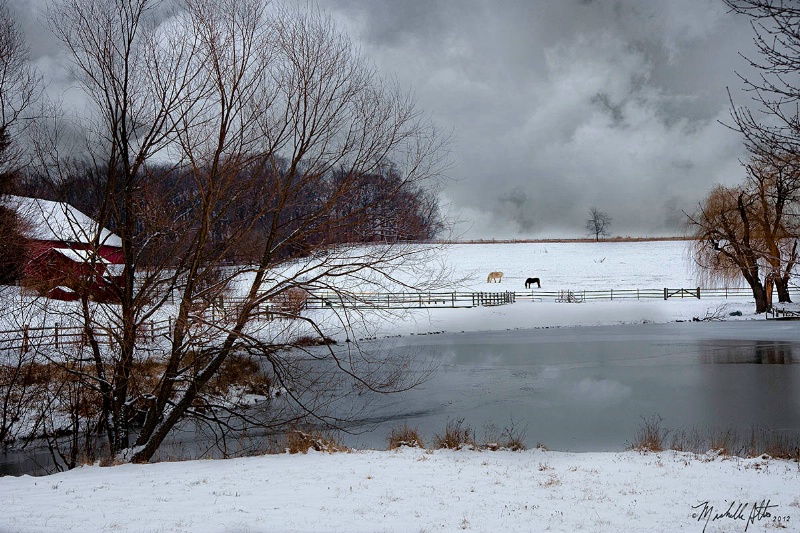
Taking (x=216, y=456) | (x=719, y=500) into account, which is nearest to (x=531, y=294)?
(x=216, y=456)

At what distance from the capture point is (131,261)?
9.91 meters

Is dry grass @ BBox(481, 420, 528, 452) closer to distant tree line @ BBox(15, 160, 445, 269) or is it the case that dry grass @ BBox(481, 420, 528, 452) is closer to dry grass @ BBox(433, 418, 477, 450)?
dry grass @ BBox(433, 418, 477, 450)

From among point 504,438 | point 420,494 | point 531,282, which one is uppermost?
point 531,282

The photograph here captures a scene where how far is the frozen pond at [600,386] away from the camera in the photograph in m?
12.8

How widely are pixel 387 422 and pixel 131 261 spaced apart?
20.7 ft

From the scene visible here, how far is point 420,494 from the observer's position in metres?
6.71

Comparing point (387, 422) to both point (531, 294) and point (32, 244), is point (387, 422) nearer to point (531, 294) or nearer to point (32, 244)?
point (32, 244)

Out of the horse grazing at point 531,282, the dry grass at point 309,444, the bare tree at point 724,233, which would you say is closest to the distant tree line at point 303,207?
the dry grass at point 309,444

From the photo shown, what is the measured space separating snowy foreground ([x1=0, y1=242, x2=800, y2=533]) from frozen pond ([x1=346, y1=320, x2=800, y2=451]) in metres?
2.74

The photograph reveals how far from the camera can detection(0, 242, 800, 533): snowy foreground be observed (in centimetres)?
552

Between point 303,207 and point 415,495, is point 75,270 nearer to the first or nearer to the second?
point 303,207

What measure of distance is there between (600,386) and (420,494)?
38.7 ft

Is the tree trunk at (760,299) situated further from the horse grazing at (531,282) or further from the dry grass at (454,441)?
the dry grass at (454,441)

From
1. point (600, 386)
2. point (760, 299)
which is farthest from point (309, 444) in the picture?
point (760, 299)
